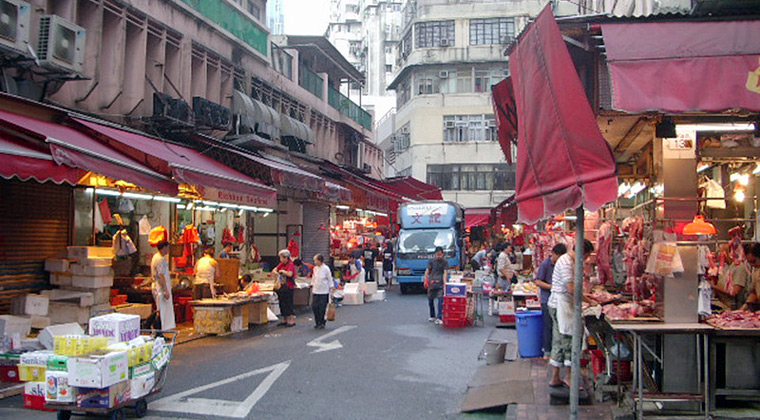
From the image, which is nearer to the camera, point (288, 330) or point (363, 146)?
point (288, 330)

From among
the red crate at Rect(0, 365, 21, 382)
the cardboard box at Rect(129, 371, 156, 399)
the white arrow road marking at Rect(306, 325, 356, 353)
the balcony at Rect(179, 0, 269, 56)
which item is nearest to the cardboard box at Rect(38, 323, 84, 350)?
the red crate at Rect(0, 365, 21, 382)

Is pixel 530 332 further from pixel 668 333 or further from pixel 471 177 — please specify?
pixel 471 177

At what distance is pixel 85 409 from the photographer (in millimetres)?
6727

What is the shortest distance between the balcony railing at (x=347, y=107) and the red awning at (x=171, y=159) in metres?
17.5

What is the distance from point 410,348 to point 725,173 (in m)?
6.68

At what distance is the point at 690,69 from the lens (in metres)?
6.03

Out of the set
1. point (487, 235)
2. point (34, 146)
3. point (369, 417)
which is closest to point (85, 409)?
point (369, 417)

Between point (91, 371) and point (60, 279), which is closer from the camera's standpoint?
point (91, 371)

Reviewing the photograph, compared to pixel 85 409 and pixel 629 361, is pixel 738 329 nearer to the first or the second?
pixel 629 361

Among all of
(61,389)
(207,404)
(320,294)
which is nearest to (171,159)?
(320,294)

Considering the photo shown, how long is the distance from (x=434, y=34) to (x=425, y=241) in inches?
1076

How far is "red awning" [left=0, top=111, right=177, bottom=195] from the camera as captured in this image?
9258 millimetres

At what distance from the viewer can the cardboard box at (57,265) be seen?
11.8 metres

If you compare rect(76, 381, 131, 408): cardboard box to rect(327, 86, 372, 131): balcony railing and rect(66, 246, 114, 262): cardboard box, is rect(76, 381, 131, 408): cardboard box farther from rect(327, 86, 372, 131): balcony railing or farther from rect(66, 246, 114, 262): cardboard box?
rect(327, 86, 372, 131): balcony railing
